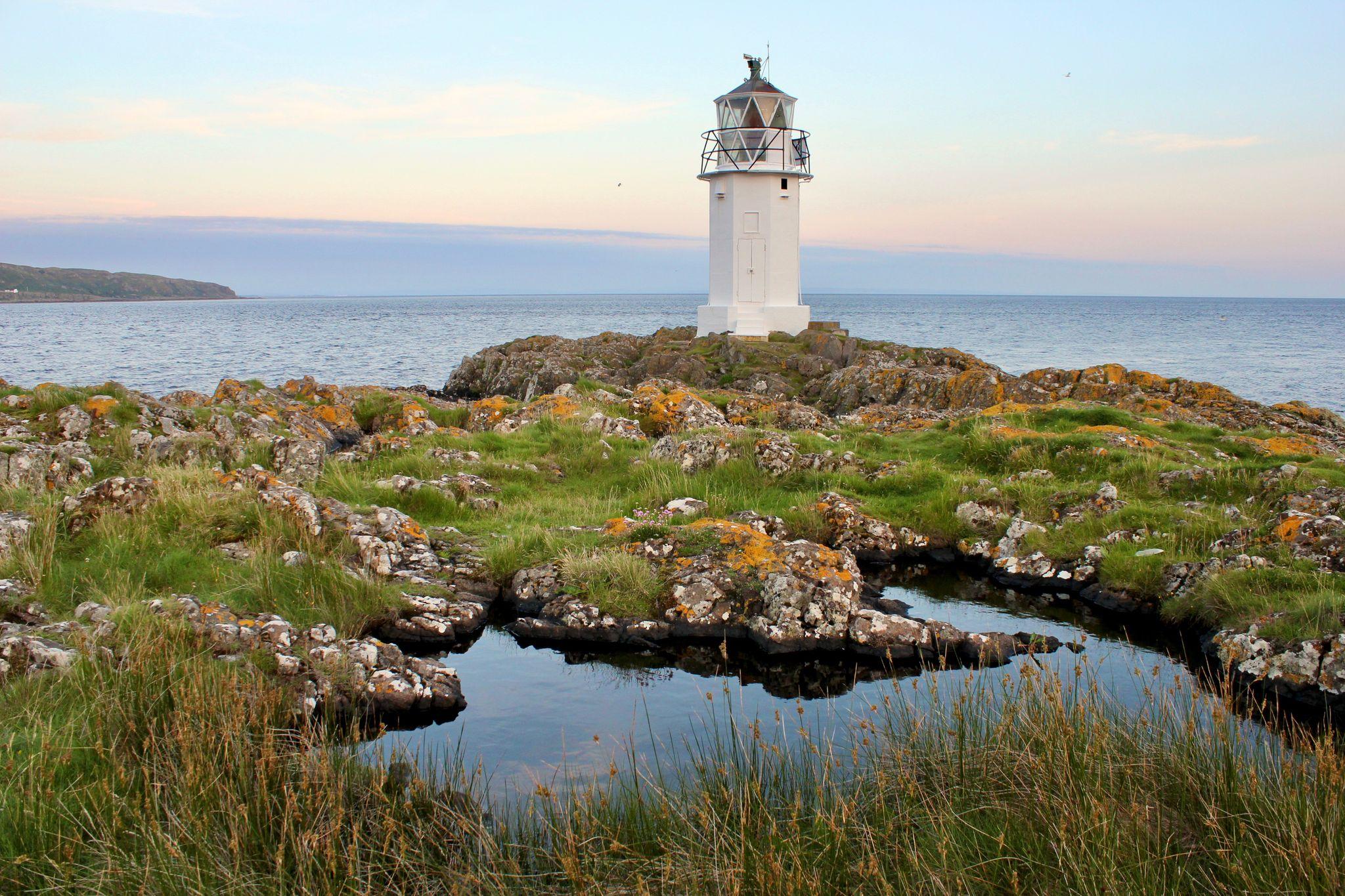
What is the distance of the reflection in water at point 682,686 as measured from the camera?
6285 millimetres

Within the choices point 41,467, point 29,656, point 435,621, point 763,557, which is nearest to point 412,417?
point 41,467

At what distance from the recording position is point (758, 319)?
36.5 m

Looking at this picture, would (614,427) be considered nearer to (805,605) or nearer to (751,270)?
(805,605)

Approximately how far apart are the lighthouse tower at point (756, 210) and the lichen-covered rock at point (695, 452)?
886 inches

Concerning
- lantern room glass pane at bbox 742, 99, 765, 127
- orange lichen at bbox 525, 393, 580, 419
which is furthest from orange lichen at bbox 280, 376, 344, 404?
lantern room glass pane at bbox 742, 99, 765, 127

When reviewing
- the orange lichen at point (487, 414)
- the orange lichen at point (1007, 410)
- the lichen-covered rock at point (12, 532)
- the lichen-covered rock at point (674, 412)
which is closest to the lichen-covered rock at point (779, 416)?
the lichen-covered rock at point (674, 412)

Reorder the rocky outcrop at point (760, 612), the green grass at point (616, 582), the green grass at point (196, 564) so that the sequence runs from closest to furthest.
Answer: the green grass at point (196, 564) < the rocky outcrop at point (760, 612) < the green grass at point (616, 582)

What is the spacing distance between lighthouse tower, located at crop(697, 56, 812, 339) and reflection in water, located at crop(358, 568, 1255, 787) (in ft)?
91.2

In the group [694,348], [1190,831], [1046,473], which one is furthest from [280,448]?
[694,348]

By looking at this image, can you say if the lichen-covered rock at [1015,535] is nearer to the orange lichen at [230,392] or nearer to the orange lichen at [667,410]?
the orange lichen at [667,410]

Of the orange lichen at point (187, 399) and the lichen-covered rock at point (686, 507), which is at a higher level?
the orange lichen at point (187, 399)

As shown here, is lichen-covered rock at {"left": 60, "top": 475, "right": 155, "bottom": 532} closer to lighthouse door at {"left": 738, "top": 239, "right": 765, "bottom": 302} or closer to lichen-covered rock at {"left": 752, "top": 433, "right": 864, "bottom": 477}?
lichen-covered rock at {"left": 752, "top": 433, "right": 864, "bottom": 477}

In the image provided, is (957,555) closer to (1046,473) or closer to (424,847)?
(1046,473)

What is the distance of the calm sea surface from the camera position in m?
46.3
